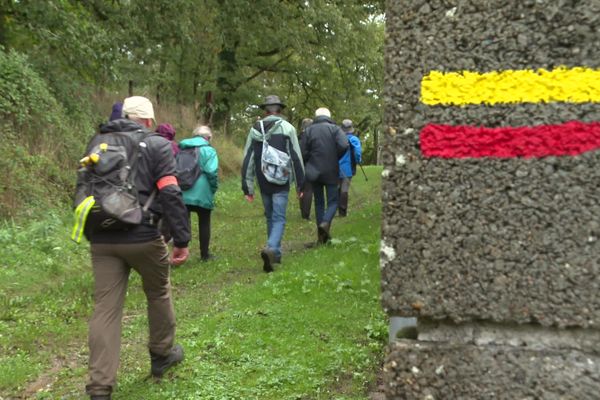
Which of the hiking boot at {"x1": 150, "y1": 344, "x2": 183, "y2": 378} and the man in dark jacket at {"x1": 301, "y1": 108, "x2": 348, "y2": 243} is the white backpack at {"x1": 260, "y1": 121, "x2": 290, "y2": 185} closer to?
the man in dark jacket at {"x1": 301, "y1": 108, "x2": 348, "y2": 243}

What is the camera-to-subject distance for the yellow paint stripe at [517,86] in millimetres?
1589

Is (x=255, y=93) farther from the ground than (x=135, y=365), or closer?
farther from the ground

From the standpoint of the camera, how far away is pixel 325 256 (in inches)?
335

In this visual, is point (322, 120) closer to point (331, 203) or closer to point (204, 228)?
point (331, 203)

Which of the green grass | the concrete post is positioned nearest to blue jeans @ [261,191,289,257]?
the green grass

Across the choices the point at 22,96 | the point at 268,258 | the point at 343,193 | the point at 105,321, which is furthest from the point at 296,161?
the point at 22,96

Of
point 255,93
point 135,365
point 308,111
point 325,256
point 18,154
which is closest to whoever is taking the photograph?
point 135,365

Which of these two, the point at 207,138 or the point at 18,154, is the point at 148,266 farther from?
the point at 18,154

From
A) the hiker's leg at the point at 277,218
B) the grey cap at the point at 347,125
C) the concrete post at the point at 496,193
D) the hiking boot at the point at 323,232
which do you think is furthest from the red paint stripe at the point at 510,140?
the grey cap at the point at 347,125

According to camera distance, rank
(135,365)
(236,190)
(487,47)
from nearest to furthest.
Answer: (487,47) < (135,365) < (236,190)

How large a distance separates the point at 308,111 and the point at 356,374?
78.0 feet

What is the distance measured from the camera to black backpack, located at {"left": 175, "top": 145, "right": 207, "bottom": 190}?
8562mm

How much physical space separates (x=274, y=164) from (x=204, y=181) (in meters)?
1.29

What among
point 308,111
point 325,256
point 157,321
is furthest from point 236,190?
point 157,321
